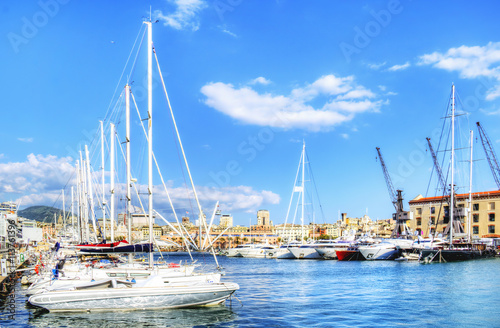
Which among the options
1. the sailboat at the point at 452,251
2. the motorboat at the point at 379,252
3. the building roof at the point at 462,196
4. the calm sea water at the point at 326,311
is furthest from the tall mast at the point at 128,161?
the building roof at the point at 462,196

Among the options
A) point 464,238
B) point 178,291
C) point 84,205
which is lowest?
point 464,238

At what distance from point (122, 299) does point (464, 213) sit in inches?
4828

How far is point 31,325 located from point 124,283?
19.2 feet

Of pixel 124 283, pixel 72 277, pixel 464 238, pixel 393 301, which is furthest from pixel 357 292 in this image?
pixel 464 238

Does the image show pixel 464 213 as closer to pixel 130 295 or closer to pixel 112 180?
pixel 112 180

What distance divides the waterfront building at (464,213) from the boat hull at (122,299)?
320 feet

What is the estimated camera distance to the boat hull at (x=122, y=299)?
27.0m

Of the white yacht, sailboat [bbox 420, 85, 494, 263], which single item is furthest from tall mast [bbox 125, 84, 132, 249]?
sailboat [bbox 420, 85, 494, 263]

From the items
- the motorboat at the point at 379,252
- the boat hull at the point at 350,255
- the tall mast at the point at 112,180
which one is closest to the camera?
the tall mast at the point at 112,180

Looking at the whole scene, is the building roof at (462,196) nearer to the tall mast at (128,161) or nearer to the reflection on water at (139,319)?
the tall mast at (128,161)

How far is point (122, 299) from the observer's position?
27.3m

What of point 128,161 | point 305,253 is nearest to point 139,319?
point 128,161

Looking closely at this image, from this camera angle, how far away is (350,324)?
25.4 meters

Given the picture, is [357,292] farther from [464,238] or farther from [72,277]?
[464,238]
